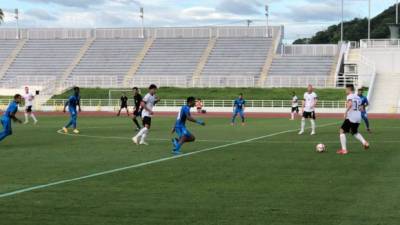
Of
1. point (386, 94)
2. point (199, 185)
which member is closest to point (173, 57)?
point (386, 94)

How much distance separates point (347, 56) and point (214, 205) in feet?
201

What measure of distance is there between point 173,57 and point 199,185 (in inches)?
2632

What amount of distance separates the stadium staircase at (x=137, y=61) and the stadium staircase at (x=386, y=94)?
25.2m

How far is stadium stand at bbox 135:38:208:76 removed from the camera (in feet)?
247

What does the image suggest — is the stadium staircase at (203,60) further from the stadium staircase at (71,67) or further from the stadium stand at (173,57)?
the stadium staircase at (71,67)

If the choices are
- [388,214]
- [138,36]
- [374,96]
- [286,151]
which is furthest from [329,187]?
[138,36]

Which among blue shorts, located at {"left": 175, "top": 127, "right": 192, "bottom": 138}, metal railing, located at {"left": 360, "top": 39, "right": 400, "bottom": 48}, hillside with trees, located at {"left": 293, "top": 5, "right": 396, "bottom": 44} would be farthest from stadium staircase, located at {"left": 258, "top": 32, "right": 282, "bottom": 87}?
blue shorts, located at {"left": 175, "top": 127, "right": 192, "bottom": 138}

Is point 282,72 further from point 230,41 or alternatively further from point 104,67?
point 104,67

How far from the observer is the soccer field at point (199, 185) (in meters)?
9.32

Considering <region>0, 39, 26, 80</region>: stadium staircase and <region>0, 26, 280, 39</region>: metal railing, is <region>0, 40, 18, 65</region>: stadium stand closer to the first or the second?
<region>0, 39, 26, 80</region>: stadium staircase

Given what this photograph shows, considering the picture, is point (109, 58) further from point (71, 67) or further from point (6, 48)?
point (6, 48)

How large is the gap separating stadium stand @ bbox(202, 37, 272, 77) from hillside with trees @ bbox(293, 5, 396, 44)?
50.8 m

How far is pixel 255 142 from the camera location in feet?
72.7

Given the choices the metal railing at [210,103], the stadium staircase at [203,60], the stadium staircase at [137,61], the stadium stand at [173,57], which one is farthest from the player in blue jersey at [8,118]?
the stadium stand at [173,57]
